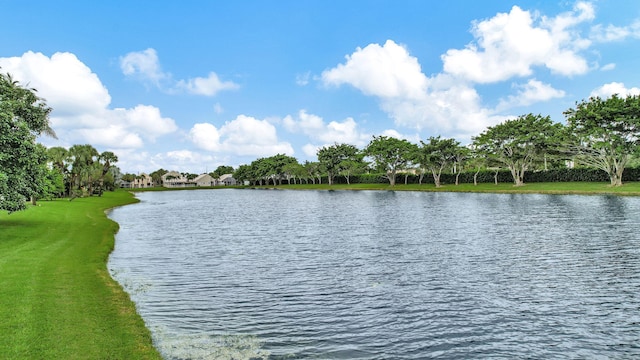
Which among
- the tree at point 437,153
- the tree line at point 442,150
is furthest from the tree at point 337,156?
the tree at point 437,153

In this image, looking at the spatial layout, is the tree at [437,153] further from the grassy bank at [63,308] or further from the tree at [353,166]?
the grassy bank at [63,308]

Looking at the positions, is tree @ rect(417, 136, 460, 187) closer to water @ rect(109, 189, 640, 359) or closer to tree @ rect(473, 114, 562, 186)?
tree @ rect(473, 114, 562, 186)

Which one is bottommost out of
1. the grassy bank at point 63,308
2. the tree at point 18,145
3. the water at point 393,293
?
the water at point 393,293

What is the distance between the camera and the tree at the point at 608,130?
6312 cm

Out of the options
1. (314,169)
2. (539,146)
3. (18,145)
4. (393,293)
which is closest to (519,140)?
(539,146)

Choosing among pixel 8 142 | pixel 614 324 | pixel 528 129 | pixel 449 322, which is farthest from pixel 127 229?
pixel 528 129

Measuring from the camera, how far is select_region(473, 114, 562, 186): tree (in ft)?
260

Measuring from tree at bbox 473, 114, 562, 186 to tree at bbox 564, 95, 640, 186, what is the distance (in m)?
4.34

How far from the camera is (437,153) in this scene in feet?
321

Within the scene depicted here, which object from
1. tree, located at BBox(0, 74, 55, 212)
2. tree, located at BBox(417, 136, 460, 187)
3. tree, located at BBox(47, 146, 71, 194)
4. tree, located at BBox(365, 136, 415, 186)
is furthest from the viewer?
tree, located at BBox(365, 136, 415, 186)

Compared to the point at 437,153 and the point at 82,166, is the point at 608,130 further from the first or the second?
the point at 82,166

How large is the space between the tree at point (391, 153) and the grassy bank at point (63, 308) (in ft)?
313

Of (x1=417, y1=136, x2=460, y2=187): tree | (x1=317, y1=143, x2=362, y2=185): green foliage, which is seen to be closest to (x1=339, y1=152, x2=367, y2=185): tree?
(x1=317, y1=143, x2=362, y2=185): green foliage

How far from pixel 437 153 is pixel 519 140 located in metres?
21.1
